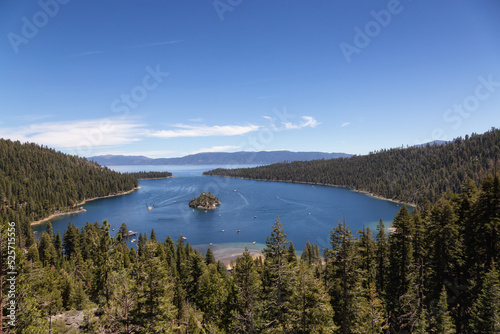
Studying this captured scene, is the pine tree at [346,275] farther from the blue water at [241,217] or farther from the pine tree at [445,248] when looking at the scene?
the blue water at [241,217]

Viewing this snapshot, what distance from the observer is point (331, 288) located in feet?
68.4

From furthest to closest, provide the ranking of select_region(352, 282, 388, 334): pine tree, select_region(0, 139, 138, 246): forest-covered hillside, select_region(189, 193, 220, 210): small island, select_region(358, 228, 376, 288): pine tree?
1. select_region(189, 193, 220, 210): small island
2. select_region(0, 139, 138, 246): forest-covered hillside
3. select_region(358, 228, 376, 288): pine tree
4. select_region(352, 282, 388, 334): pine tree

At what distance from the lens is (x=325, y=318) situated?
15.7 meters

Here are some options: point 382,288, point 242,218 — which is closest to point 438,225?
point 382,288

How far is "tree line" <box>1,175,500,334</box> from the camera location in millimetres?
16250

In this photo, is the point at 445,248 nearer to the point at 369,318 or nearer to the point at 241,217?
the point at 369,318

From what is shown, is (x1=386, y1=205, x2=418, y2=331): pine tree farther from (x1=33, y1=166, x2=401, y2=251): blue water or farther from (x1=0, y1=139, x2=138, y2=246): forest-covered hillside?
(x1=0, y1=139, x2=138, y2=246): forest-covered hillside

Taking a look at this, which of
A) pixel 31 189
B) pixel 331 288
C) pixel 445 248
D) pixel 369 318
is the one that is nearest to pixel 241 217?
pixel 445 248

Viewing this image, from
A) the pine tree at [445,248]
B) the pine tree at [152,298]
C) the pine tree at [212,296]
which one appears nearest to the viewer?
the pine tree at [152,298]

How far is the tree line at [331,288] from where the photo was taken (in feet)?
53.3

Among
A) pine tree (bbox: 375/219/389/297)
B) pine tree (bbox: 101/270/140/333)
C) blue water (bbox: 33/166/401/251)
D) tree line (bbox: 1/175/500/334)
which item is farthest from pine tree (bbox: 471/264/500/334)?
blue water (bbox: 33/166/401/251)

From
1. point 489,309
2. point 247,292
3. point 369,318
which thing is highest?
point 247,292

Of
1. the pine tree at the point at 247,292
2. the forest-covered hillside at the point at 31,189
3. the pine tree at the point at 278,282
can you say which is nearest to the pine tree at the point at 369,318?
the pine tree at the point at 278,282

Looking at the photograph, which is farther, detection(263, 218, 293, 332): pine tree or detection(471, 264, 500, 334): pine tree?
detection(471, 264, 500, 334): pine tree
